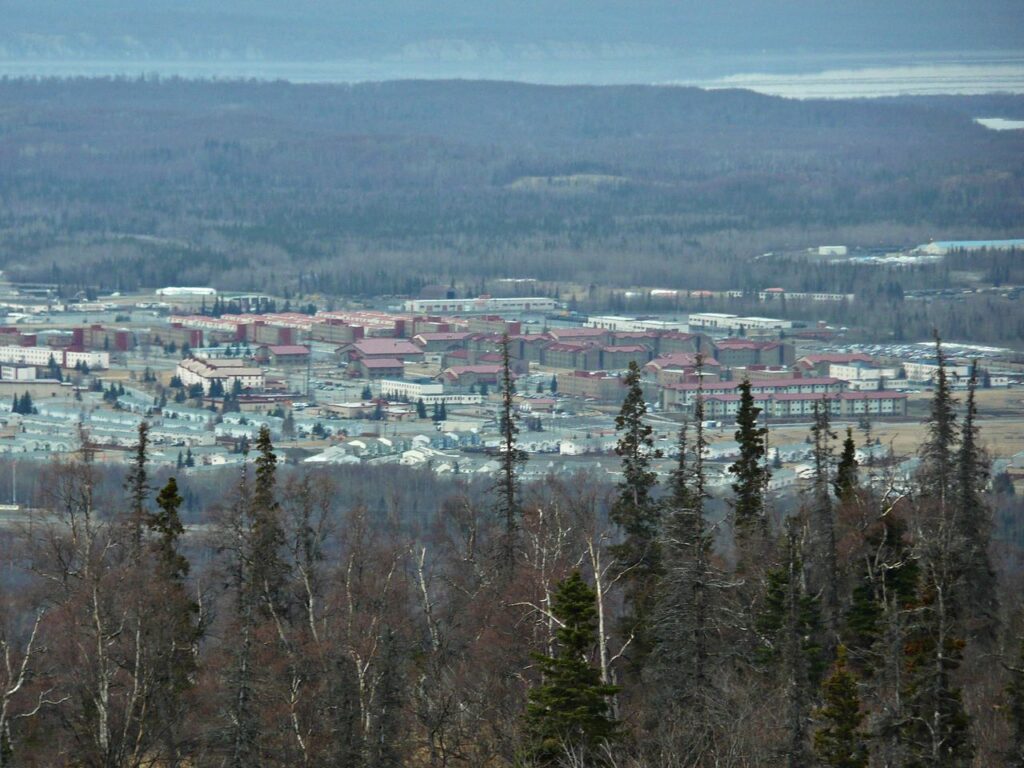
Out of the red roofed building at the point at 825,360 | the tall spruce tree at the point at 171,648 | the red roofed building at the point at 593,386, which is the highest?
the tall spruce tree at the point at 171,648

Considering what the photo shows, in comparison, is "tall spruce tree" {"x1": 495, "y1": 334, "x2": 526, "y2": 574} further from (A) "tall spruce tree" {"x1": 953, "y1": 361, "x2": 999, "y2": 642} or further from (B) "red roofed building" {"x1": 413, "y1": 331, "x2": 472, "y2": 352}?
(B) "red roofed building" {"x1": 413, "y1": 331, "x2": 472, "y2": 352}

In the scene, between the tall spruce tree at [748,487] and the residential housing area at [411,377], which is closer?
the tall spruce tree at [748,487]

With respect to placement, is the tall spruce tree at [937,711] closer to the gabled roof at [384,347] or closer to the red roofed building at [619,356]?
the red roofed building at [619,356]

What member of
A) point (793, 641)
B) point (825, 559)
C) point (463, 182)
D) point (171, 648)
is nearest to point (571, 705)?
point (793, 641)

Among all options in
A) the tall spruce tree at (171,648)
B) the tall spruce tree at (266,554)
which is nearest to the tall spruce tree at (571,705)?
the tall spruce tree at (171,648)

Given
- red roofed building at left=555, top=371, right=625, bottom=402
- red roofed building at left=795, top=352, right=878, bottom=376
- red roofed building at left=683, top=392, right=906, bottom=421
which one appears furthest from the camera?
red roofed building at left=795, top=352, right=878, bottom=376

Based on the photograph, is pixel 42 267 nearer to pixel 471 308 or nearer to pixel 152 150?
pixel 471 308

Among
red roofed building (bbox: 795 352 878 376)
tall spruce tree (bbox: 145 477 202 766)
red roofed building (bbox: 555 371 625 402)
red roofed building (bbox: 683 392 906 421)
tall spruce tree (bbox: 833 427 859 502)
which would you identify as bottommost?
red roofed building (bbox: 555 371 625 402)

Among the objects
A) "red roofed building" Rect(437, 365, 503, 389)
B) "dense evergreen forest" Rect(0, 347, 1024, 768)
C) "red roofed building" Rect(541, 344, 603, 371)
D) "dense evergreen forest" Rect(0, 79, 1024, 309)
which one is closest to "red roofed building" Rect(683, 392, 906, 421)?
"red roofed building" Rect(437, 365, 503, 389)
